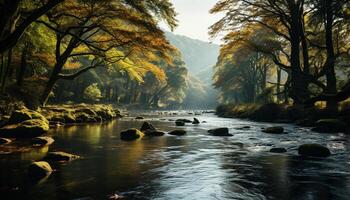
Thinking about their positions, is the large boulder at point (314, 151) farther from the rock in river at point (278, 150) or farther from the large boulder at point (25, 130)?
the large boulder at point (25, 130)

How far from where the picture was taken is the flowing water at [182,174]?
7.44 metres

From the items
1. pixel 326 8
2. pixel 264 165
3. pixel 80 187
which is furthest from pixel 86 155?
pixel 326 8

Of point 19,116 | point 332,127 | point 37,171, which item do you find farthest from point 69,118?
point 37,171

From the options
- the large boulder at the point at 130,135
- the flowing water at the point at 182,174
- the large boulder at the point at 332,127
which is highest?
the large boulder at the point at 332,127

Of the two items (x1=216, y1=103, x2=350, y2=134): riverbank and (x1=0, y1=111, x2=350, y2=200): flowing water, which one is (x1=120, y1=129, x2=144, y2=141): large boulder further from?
(x1=216, y1=103, x2=350, y2=134): riverbank

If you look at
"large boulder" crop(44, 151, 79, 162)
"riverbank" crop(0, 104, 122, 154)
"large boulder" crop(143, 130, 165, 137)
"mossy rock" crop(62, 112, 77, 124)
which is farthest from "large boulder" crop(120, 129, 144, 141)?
"mossy rock" crop(62, 112, 77, 124)

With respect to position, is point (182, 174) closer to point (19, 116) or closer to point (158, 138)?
point (158, 138)

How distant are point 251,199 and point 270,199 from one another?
0.38 m

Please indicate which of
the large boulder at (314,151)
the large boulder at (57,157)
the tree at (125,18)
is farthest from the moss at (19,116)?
the large boulder at (314,151)

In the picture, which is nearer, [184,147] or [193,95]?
[184,147]

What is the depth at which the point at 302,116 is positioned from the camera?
28.0 m

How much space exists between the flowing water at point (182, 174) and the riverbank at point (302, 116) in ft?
19.5

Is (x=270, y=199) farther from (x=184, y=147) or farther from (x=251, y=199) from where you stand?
(x=184, y=147)

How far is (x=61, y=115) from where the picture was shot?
26938 mm
